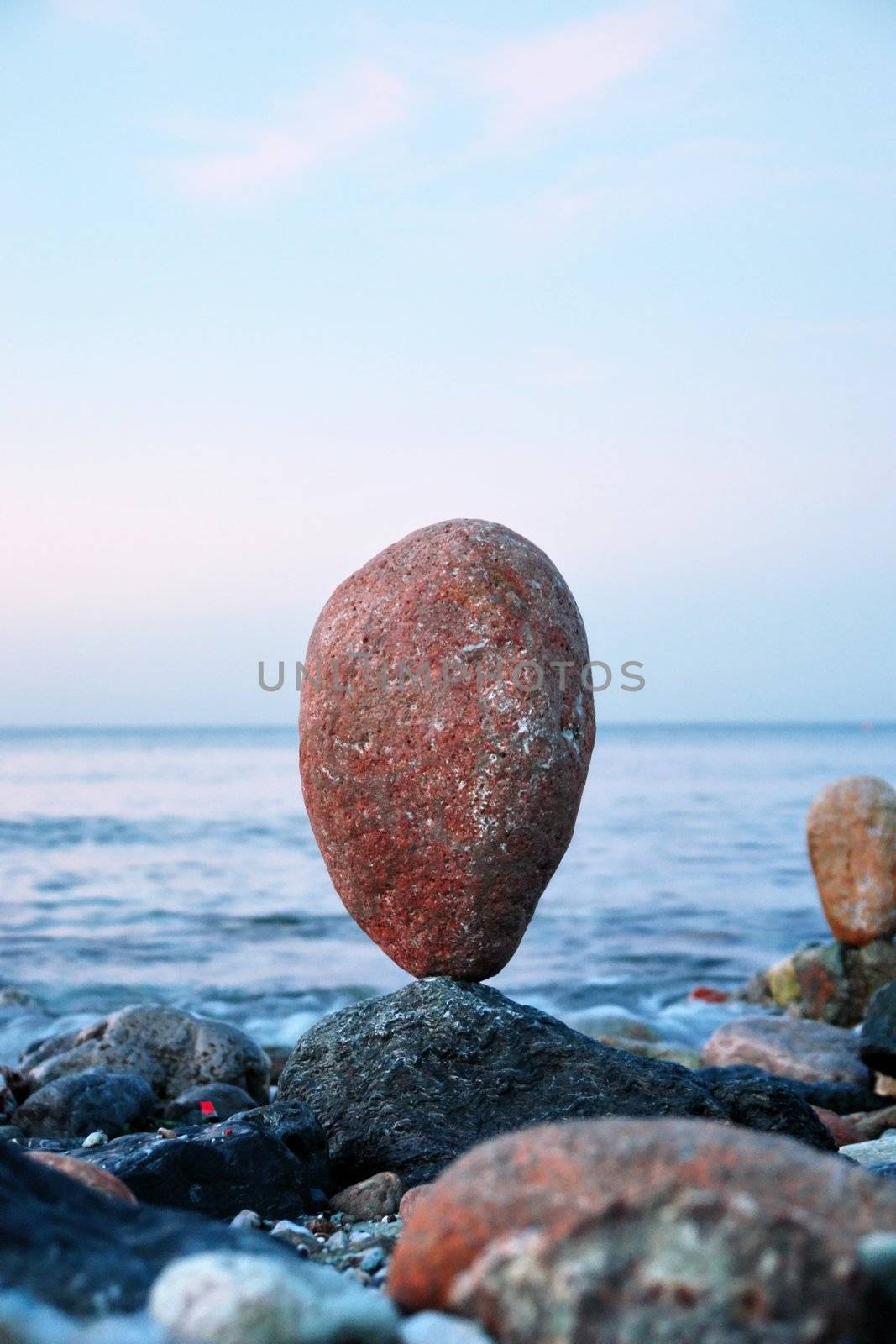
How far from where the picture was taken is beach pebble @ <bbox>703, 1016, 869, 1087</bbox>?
32.2 feet

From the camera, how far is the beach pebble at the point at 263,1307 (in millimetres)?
2393

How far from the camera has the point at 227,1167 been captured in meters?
4.87

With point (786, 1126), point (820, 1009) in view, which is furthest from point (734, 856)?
point (786, 1126)

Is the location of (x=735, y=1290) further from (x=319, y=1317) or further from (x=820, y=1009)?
(x=820, y=1009)

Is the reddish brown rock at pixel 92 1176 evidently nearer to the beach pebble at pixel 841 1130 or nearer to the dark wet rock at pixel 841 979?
the beach pebble at pixel 841 1130

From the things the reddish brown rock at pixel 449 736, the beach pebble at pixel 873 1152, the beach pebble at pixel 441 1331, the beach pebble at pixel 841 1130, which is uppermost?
the reddish brown rock at pixel 449 736

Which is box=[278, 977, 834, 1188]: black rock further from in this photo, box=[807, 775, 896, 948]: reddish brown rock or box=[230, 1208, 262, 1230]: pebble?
box=[807, 775, 896, 948]: reddish brown rock

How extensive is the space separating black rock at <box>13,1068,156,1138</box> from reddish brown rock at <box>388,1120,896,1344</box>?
516cm

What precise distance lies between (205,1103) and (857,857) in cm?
748

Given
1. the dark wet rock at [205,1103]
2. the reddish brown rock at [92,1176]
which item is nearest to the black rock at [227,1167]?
the reddish brown rock at [92,1176]

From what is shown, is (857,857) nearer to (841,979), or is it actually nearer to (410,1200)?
(841,979)

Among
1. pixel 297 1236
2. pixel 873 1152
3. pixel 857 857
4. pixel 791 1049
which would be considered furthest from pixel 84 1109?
pixel 857 857

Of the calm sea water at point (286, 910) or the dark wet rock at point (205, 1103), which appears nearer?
the dark wet rock at point (205, 1103)

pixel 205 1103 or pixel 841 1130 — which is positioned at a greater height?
pixel 205 1103
